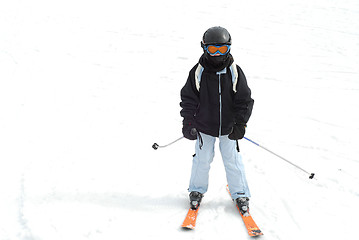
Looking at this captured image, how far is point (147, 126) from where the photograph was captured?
18.6 feet

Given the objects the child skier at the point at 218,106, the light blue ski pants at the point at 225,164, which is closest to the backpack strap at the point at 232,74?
the child skier at the point at 218,106

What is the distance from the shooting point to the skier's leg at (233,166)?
140 inches

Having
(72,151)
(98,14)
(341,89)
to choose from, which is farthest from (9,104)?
(341,89)

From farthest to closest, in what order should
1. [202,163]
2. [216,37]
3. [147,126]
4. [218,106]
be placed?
[147,126] → [202,163] → [218,106] → [216,37]

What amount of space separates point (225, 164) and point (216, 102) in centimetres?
81

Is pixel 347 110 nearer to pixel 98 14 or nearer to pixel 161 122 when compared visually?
pixel 161 122

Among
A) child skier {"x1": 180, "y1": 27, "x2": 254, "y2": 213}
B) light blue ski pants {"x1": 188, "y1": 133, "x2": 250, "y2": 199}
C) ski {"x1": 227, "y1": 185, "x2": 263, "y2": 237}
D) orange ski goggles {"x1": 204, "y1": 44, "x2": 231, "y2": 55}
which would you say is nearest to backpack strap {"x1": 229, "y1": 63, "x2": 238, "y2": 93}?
child skier {"x1": 180, "y1": 27, "x2": 254, "y2": 213}

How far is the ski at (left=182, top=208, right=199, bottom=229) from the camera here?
3507 mm

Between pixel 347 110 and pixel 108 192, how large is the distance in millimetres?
5361

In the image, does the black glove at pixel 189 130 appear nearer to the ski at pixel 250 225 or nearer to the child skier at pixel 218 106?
the child skier at pixel 218 106

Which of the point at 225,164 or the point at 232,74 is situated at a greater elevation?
the point at 232,74

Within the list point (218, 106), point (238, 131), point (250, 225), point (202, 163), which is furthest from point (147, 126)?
point (250, 225)

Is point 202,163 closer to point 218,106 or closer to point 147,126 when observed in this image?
point 218,106

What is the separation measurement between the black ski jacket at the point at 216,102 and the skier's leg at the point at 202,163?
16 centimetres
